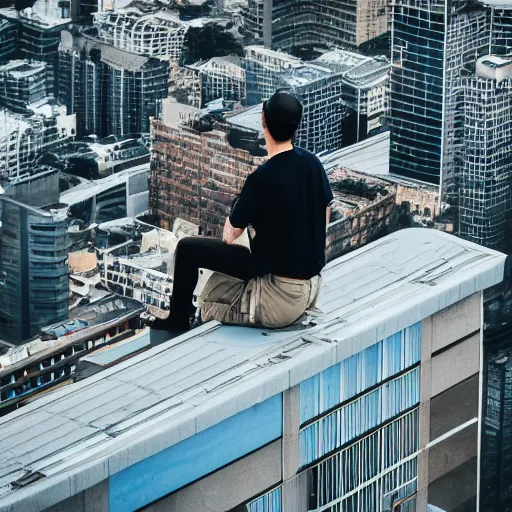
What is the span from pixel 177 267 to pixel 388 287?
84 cm

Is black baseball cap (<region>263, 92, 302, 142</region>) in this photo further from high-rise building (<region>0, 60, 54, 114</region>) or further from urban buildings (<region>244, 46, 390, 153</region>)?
urban buildings (<region>244, 46, 390, 153</region>)

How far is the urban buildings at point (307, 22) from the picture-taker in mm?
10344

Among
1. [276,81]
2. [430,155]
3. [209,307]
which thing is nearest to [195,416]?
[209,307]

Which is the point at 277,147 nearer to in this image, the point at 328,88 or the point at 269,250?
the point at 269,250

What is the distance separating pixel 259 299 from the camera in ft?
14.6

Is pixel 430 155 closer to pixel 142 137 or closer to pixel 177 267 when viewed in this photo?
pixel 142 137

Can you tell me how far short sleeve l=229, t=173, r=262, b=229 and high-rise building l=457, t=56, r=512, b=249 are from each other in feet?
24.1

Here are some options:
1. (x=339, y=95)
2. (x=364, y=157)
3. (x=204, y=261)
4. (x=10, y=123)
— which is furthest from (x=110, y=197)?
(x=204, y=261)

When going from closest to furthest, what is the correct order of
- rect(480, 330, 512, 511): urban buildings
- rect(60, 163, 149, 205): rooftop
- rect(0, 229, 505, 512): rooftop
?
1. rect(0, 229, 505, 512): rooftop
2. rect(60, 163, 149, 205): rooftop
3. rect(480, 330, 512, 511): urban buildings

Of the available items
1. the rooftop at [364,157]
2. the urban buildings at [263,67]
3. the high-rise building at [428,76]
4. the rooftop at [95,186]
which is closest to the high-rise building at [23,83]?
the rooftop at [95,186]

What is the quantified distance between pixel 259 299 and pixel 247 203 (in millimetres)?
341

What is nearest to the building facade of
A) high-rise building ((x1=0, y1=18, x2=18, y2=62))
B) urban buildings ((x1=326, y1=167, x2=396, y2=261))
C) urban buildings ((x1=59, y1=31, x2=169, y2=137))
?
urban buildings ((x1=326, y1=167, x2=396, y2=261))

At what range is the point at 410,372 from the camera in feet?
15.5

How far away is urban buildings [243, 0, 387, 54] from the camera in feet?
33.9
